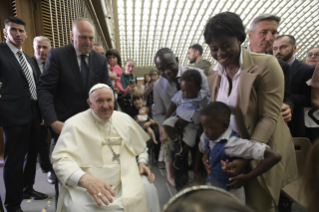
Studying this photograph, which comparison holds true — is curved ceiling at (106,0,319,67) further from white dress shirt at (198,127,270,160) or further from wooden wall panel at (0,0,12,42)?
white dress shirt at (198,127,270,160)

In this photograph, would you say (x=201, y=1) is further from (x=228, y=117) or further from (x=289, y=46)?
(x=228, y=117)

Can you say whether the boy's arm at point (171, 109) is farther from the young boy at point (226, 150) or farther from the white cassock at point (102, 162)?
the young boy at point (226, 150)

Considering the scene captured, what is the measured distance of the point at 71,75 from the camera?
101 inches

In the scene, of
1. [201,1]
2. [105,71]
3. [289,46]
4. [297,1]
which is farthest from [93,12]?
[297,1]

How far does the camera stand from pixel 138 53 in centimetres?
4434

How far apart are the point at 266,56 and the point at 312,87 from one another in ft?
5.32

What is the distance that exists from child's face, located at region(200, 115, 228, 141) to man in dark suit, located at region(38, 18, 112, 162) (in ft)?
5.53

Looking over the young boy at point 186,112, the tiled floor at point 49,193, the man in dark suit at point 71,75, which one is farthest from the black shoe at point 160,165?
the man in dark suit at point 71,75

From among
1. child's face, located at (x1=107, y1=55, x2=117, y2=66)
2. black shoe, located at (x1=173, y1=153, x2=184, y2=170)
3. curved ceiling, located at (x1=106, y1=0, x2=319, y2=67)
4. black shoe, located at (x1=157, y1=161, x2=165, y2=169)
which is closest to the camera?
black shoe, located at (x1=173, y1=153, x2=184, y2=170)

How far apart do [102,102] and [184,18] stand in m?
35.6

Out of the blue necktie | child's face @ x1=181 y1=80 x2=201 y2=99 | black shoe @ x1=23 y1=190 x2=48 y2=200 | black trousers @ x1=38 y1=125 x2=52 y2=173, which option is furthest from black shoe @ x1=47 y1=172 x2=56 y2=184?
child's face @ x1=181 y1=80 x2=201 y2=99

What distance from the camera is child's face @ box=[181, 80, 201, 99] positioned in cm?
223

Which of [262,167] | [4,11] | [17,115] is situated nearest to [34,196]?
[17,115]

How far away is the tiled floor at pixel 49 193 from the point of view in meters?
2.91
